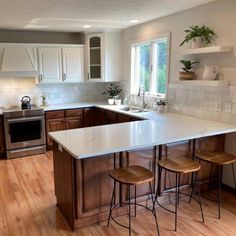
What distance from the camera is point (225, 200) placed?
309 cm

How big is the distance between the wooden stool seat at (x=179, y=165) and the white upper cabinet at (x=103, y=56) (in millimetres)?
2979

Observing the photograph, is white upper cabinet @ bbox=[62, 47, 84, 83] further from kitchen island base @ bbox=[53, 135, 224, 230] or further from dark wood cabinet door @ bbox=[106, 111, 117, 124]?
kitchen island base @ bbox=[53, 135, 224, 230]

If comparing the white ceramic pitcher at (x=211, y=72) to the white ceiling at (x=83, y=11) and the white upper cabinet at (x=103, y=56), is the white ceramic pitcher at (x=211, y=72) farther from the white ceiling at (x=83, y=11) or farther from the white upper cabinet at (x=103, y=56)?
the white upper cabinet at (x=103, y=56)

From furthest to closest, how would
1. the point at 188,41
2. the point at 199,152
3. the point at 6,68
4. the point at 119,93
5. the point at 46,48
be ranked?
the point at 119,93, the point at 46,48, the point at 6,68, the point at 188,41, the point at 199,152

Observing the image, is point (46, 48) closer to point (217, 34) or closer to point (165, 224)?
point (217, 34)

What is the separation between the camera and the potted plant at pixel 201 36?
3.28 metres

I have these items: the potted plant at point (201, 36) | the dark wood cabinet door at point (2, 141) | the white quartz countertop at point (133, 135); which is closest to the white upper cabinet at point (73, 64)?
the dark wood cabinet door at point (2, 141)

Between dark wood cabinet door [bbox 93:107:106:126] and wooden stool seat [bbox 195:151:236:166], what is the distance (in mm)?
2362

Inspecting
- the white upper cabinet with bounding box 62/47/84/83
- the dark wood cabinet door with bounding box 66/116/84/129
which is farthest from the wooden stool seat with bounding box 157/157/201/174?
the white upper cabinet with bounding box 62/47/84/83

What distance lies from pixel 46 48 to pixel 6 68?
0.84 m

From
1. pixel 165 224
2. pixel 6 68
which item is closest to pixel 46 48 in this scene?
pixel 6 68

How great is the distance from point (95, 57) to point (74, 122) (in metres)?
1.40

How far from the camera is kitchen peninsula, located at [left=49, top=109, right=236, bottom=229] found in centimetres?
241

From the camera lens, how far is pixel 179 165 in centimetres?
257
